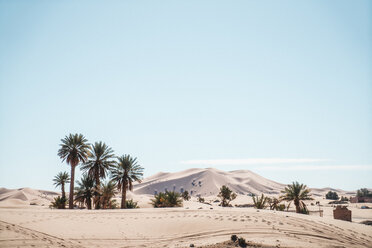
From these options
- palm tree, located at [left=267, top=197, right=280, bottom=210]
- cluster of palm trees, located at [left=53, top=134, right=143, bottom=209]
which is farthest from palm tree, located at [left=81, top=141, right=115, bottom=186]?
palm tree, located at [left=267, top=197, right=280, bottom=210]

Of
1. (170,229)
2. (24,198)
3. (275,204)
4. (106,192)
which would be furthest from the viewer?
(24,198)

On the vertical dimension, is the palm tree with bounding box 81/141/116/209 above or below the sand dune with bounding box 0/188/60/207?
above

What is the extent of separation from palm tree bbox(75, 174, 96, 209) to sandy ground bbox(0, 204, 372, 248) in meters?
17.1

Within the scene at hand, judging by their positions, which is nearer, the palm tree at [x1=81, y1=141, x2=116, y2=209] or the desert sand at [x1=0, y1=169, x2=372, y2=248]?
the desert sand at [x1=0, y1=169, x2=372, y2=248]

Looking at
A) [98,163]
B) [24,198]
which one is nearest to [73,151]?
[98,163]

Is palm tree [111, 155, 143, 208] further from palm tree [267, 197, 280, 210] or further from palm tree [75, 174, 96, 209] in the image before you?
palm tree [267, 197, 280, 210]

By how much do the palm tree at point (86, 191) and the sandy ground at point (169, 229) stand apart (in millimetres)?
17132

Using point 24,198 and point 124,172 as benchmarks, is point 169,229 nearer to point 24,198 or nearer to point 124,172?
point 124,172

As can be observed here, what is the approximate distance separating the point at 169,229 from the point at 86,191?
24384 mm

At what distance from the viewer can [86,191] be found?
41219 millimetres

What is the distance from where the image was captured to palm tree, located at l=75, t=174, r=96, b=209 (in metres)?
41.1

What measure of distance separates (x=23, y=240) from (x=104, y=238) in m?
4.74

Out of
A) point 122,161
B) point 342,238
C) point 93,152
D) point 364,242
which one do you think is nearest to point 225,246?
point 342,238

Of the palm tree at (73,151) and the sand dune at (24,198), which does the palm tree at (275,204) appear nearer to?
the palm tree at (73,151)
